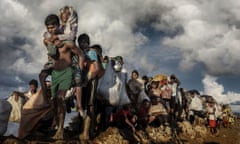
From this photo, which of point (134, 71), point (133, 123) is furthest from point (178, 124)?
point (133, 123)

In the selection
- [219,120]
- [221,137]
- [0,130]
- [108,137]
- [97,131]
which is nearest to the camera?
[0,130]

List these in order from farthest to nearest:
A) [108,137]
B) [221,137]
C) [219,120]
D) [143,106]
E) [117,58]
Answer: [219,120] < [221,137] < [143,106] < [117,58] < [108,137]

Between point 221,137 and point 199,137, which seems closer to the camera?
point 199,137

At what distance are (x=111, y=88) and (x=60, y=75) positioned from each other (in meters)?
1.70

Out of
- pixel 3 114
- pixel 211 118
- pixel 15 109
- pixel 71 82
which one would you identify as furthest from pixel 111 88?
pixel 211 118

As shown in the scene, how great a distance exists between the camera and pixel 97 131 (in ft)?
25.4

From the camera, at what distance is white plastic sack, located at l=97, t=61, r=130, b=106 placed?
25.4 ft

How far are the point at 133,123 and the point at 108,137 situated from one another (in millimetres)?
1970

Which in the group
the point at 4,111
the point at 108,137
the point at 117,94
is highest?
the point at 117,94

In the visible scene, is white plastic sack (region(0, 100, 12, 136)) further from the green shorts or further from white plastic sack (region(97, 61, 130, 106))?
white plastic sack (region(97, 61, 130, 106))

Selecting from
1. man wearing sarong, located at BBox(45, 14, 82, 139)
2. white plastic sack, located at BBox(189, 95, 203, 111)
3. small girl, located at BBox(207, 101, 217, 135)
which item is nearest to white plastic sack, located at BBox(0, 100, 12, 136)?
man wearing sarong, located at BBox(45, 14, 82, 139)

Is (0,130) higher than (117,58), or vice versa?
(117,58)

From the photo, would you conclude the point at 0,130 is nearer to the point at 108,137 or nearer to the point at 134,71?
the point at 108,137

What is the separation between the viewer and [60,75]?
21.1 feet
